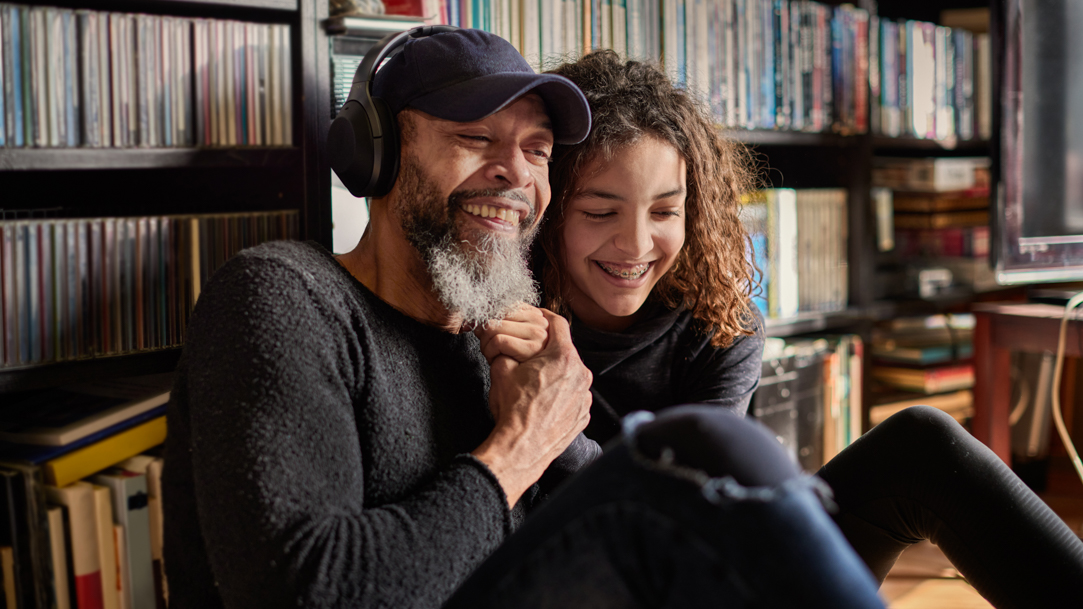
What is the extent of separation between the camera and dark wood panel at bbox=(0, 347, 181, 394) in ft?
3.39

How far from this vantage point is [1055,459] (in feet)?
8.07

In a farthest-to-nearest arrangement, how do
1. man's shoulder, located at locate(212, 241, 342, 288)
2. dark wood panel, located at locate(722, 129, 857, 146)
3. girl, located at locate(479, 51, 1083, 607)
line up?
dark wood panel, located at locate(722, 129, 857, 146) → girl, located at locate(479, 51, 1083, 607) → man's shoulder, located at locate(212, 241, 342, 288)

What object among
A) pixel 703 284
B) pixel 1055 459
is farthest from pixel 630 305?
pixel 1055 459

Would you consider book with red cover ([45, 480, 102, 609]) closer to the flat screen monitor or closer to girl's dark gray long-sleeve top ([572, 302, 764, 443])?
girl's dark gray long-sleeve top ([572, 302, 764, 443])

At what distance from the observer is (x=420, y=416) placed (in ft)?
2.94

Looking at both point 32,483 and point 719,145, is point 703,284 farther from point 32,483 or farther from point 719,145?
point 32,483

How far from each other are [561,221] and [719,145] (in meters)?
0.31

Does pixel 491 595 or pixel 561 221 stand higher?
pixel 561 221

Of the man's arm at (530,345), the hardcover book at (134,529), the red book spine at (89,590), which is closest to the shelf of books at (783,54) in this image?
the man's arm at (530,345)

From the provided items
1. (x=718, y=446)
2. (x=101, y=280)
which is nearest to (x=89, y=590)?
(x=101, y=280)

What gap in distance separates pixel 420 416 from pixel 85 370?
51 centimetres

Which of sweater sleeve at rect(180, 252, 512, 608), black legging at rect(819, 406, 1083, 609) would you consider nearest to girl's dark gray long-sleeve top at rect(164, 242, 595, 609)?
sweater sleeve at rect(180, 252, 512, 608)

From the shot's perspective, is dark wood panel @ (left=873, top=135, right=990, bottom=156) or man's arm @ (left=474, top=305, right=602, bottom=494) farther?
dark wood panel @ (left=873, top=135, right=990, bottom=156)

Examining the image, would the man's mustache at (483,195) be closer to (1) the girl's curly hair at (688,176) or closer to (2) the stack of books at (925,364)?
(1) the girl's curly hair at (688,176)
